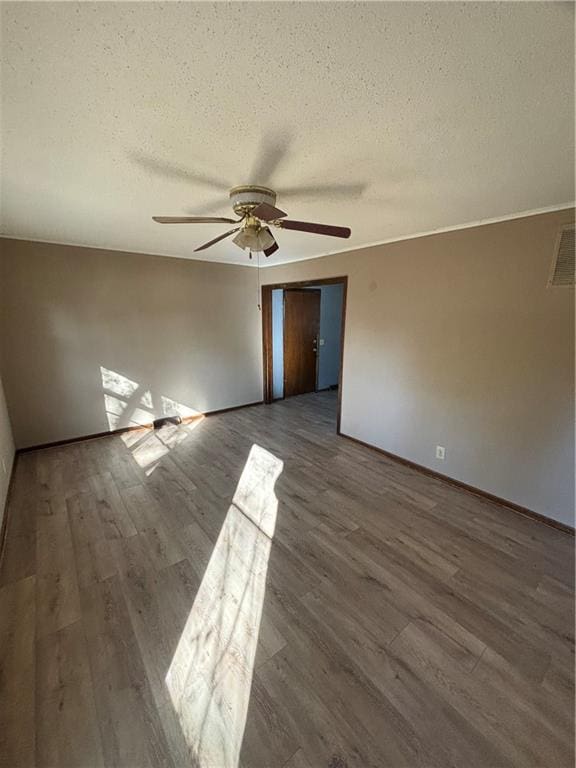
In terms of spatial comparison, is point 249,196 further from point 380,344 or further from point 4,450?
point 4,450

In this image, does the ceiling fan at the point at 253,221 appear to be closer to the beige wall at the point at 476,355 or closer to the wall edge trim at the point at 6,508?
the beige wall at the point at 476,355

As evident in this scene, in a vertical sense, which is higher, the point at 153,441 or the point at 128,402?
the point at 128,402

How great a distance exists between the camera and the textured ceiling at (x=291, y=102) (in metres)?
0.76

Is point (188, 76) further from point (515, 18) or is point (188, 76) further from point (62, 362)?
point (62, 362)

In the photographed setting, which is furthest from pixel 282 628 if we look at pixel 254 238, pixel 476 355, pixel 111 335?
pixel 111 335

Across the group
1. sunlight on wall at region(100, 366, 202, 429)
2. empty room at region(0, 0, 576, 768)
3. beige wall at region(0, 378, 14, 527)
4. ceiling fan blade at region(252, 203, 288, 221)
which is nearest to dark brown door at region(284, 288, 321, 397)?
empty room at region(0, 0, 576, 768)

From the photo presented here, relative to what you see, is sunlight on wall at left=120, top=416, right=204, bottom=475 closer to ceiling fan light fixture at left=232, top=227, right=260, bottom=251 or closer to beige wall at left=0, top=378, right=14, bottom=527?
beige wall at left=0, top=378, right=14, bottom=527

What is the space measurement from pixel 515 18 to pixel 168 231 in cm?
254

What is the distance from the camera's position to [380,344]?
10.2 feet

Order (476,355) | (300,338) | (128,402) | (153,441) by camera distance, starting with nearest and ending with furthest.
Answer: (476,355)
(153,441)
(128,402)
(300,338)

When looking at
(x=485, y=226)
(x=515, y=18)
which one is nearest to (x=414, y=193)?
(x=485, y=226)

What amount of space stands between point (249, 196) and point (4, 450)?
9.61 ft

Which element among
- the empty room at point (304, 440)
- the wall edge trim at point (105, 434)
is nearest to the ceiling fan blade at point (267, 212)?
the empty room at point (304, 440)

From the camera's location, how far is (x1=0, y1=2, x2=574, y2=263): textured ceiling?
30.0 inches
